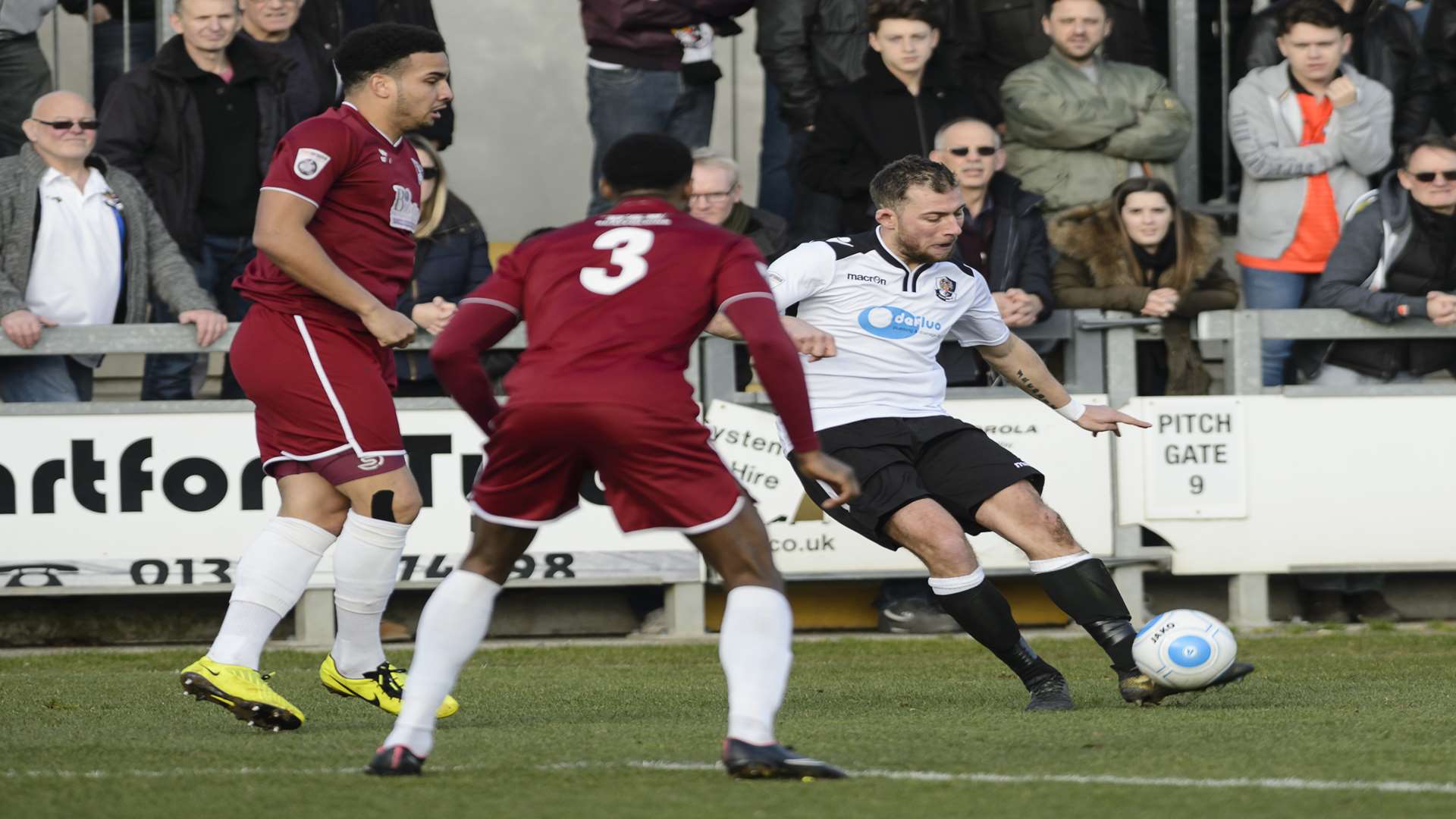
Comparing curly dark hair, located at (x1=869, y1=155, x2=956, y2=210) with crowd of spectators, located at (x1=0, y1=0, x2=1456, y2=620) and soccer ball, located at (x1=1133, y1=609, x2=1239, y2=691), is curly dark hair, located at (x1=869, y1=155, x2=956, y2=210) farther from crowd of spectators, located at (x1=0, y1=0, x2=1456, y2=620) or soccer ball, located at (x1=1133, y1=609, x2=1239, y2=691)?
crowd of spectators, located at (x1=0, y1=0, x2=1456, y2=620)

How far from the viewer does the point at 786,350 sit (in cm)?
504

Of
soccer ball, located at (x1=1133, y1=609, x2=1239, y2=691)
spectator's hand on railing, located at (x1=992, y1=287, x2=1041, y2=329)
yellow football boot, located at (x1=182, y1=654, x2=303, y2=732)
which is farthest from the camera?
spectator's hand on railing, located at (x1=992, y1=287, x2=1041, y2=329)

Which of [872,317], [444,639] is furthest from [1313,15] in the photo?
[444,639]

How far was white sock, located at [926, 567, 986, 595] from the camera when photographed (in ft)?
23.4

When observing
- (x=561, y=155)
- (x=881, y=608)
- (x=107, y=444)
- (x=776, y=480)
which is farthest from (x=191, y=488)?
(x=561, y=155)

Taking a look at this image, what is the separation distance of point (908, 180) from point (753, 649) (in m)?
2.65

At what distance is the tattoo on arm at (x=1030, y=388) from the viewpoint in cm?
764

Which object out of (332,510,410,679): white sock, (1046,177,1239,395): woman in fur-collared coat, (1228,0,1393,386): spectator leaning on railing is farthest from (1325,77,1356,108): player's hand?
(332,510,410,679): white sock

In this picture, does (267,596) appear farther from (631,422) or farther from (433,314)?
(433,314)

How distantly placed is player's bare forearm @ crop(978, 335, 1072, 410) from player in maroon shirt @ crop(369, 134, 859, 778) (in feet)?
8.36

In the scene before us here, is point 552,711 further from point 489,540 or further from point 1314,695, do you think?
point 1314,695

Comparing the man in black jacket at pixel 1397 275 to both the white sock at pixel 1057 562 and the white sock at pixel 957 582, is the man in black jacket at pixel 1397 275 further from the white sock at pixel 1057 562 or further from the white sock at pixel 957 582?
the white sock at pixel 957 582

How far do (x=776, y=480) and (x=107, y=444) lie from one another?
3169 mm

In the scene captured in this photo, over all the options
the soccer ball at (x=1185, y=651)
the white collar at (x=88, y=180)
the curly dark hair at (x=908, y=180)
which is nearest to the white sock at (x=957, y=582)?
the soccer ball at (x=1185, y=651)
